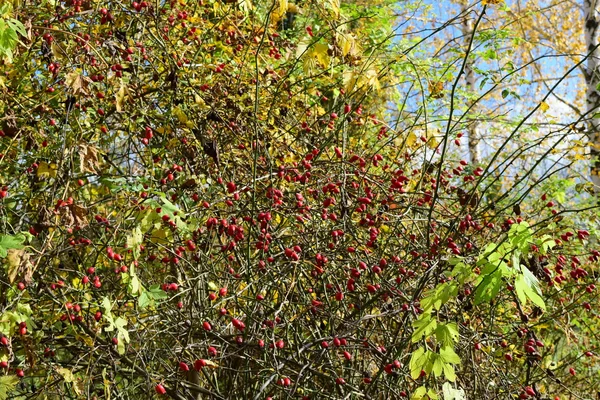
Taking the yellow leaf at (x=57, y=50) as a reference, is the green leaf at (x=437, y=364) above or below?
below

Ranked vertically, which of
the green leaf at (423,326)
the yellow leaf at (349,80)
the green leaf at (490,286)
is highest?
the yellow leaf at (349,80)

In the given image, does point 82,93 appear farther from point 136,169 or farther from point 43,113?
point 136,169

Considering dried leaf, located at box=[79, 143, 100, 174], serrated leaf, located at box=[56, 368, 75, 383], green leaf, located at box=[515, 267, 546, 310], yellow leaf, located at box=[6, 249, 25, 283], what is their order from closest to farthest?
1. green leaf, located at box=[515, 267, 546, 310]
2. yellow leaf, located at box=[6, 249, 25, 283]
3. serrated leaf, located at box=[56, 368, 75, 383]
4. dried leaf, located at box=[79, 143, 100, 174]

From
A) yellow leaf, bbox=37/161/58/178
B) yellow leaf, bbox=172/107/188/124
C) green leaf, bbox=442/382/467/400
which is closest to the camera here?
green leaf, bbox=442/382/467/400

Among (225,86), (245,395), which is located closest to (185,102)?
(225,86)

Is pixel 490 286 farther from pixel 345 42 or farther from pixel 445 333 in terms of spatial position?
pixel 345 42

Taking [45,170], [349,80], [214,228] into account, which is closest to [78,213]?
[45,170]

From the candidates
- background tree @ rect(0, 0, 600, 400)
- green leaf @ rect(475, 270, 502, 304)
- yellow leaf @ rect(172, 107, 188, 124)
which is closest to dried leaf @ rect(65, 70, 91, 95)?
background tree @ rect(0, 0, 600, 400)

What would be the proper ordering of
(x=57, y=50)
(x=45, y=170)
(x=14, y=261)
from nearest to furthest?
(x=14, y=261) → (x=57, y=50) → (x=45, y=170)

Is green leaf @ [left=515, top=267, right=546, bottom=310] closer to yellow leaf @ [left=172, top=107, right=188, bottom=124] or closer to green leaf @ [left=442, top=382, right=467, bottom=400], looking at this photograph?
green leaf @ [left=442, top=382, right=467, bottom=400]

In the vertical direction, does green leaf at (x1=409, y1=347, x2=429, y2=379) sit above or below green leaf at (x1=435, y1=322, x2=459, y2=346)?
below

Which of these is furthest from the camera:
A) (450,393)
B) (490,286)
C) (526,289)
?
(450,393)

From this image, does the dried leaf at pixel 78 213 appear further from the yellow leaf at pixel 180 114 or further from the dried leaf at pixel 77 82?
the yellow leaf at pixel 180 114

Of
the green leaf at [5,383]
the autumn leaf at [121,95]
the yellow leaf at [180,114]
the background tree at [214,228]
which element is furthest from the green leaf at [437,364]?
the yellow leaf at [180,114]
